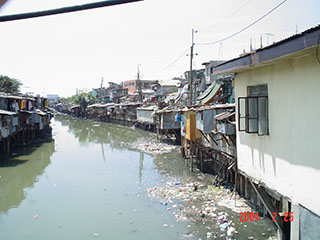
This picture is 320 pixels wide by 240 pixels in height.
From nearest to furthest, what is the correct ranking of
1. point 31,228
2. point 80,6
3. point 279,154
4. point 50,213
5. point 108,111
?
point 80,6 < point 279,154 < point 31,228 < point 50,213 < point 108,111

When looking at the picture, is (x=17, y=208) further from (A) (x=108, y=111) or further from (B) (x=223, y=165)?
(A) (x=108, y=111)

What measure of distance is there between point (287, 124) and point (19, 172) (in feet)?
50.8

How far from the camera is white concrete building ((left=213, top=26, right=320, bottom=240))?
150 inches

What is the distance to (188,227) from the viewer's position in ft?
26.0

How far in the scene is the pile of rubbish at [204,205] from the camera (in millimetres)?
7742

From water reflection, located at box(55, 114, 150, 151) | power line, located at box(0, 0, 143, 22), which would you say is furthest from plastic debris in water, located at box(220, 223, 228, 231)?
water reflection, located at box(55, 114, 150, 151)

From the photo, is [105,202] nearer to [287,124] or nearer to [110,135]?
[287,124]

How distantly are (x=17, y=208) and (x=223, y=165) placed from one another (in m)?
8.63

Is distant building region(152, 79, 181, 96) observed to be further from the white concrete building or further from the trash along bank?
the white concrete building

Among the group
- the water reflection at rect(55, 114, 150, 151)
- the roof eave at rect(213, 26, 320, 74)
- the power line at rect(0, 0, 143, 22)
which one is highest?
the roof eave at rect(213, 26, 320, 74)

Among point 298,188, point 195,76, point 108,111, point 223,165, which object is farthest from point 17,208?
point 108,111

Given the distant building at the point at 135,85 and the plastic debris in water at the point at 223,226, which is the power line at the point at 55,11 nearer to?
the plastic debris in water at the point at 223,226

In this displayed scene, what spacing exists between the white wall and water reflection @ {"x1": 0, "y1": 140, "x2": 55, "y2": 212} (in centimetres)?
998

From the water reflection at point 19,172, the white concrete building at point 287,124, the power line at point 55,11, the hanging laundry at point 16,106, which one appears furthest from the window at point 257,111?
the hanging laundry at point 16,106
